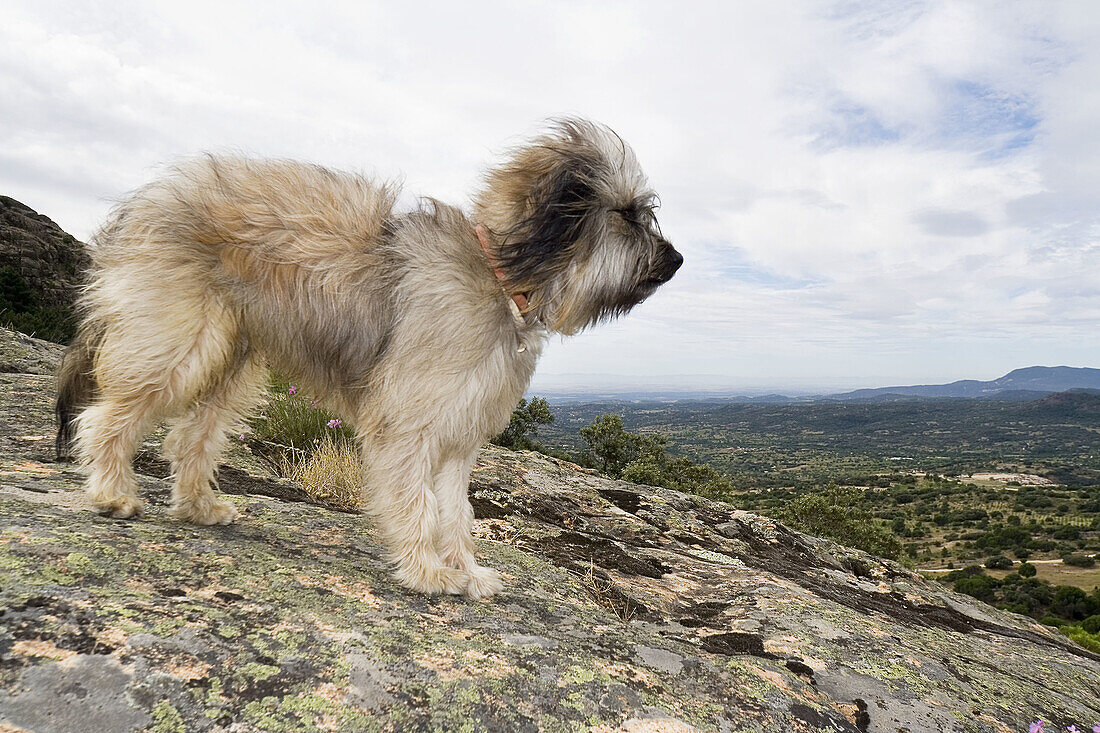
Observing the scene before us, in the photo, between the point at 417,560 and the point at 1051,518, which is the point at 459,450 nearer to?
the point at 417,560

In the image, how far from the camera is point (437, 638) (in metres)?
2.85

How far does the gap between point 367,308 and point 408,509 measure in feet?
3.73

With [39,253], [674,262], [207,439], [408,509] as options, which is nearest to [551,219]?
[674,262]

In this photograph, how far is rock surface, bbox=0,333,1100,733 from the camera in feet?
6.44

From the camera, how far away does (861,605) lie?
554 cm

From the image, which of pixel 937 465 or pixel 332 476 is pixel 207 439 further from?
pixel 937 465

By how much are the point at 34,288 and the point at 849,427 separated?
16498 cm

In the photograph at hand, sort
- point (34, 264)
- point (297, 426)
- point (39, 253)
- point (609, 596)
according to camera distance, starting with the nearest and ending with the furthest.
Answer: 1. point (609, 596)
2. point (297, 426)
3. point (34, 264)
4. point (39, 253)

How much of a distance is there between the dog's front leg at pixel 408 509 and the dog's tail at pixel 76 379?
5.89ft

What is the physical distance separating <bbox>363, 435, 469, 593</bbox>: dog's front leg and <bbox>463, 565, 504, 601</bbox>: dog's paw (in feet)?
0.13

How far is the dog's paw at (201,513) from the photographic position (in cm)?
393

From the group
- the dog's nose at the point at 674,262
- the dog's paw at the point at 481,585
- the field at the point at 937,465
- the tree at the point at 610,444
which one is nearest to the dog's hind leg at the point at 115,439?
the dog's paw at the point at 481,585

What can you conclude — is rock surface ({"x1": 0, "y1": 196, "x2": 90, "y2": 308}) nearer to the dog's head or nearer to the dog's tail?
the dog's tail

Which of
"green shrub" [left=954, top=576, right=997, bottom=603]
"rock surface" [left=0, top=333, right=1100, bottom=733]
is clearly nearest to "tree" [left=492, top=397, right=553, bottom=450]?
"rock surface" [left=0, top=333, right=1100, bottom=733]
